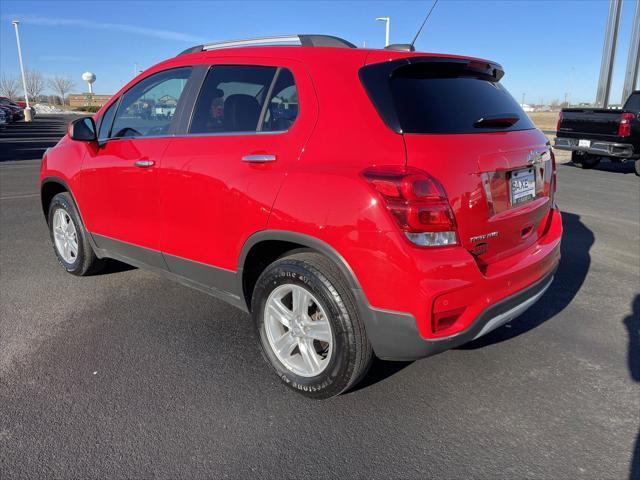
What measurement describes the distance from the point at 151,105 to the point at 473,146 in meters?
2.45

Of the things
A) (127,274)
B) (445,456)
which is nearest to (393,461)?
(445,456)

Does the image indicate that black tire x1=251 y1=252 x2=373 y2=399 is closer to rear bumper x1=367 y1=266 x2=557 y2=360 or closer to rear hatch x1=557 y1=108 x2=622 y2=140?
rear bumper x1=367 y1=266 x2=557 y2=360

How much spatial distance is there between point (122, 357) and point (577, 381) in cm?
286

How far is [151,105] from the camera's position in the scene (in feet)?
12.5

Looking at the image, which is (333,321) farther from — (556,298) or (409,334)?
(556,298)

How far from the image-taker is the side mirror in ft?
13.2

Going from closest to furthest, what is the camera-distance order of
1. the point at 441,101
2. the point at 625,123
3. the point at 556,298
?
1. the point at 441,101
2. the point at 556,298
3. the point at 625,123

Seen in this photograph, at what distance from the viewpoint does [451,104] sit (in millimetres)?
2736

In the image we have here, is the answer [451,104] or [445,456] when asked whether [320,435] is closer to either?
[445,456]

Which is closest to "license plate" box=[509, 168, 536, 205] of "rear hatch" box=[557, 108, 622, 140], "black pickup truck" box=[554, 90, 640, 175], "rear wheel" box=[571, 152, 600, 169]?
"black pickup truck" box=[554, 90, 640, 175]

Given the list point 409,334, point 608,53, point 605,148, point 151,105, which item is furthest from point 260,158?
point 608,53

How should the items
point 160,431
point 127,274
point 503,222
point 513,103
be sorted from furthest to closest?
point 127,274
point 513,103
point 503,222
point 160,431

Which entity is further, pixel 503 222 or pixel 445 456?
pixel 503 222

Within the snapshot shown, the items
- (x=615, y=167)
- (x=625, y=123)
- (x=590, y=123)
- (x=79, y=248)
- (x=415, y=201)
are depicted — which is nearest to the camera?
(x=415, y=201)
